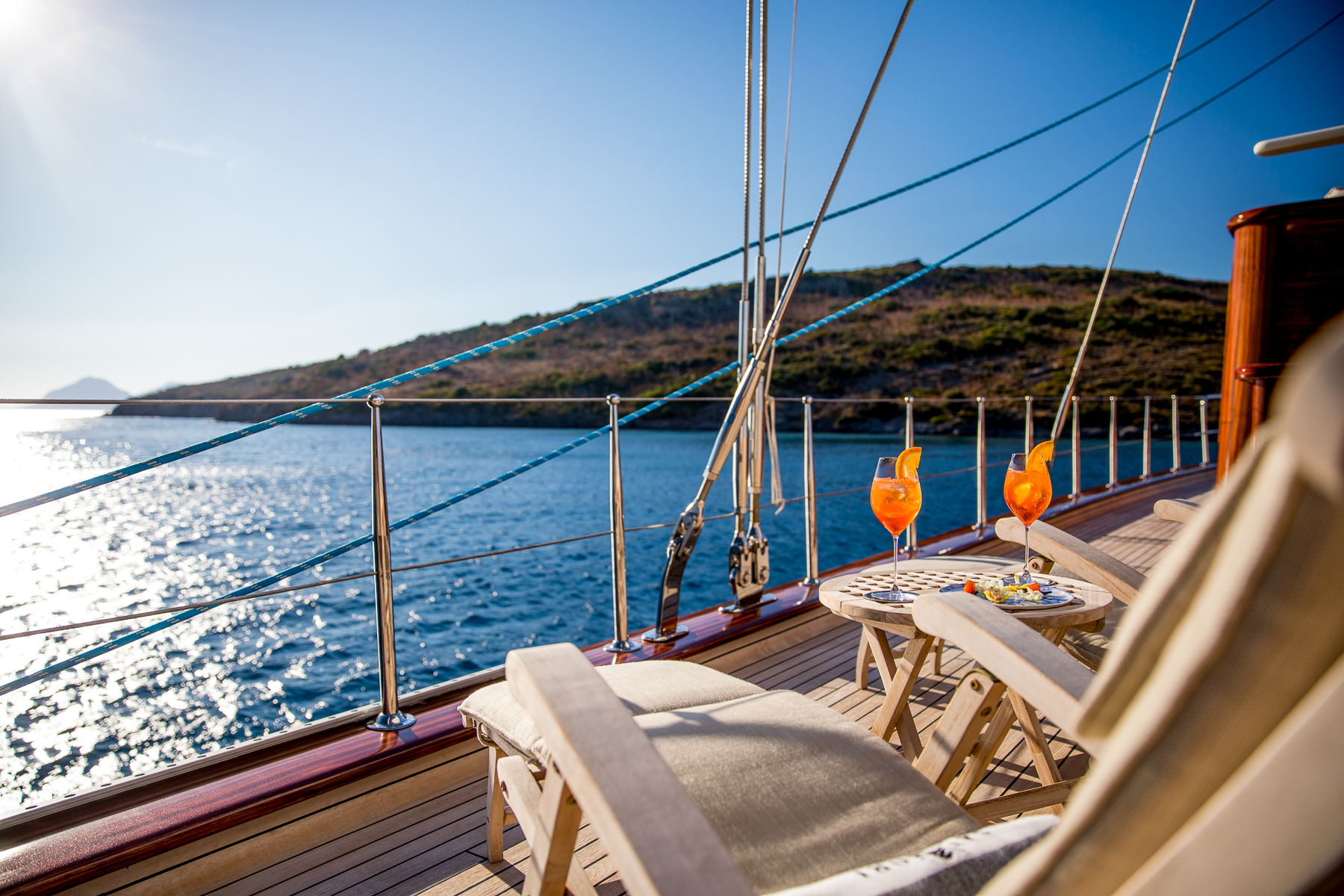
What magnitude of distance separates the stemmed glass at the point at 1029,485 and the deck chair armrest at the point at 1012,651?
0.53 meters

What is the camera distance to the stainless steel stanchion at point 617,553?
213 cm

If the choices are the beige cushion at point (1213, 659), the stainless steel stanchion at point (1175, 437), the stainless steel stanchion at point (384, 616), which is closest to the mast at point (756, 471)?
the stainless steel stanchion at point (384, 616)

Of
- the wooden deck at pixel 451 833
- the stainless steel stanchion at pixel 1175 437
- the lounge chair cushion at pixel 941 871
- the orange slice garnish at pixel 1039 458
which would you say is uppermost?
the orange slice garnish at pixel 1039 458

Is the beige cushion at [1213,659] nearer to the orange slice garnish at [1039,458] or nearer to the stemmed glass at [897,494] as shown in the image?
the stemmed glass at [897,494]

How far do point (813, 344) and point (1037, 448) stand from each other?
25372 millimetres

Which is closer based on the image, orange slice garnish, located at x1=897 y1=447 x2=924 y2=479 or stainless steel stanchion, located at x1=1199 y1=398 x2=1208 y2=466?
orange slice garnish, located at x1=897 y1=447 x2=924 y2=479

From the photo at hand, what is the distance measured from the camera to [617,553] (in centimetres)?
221

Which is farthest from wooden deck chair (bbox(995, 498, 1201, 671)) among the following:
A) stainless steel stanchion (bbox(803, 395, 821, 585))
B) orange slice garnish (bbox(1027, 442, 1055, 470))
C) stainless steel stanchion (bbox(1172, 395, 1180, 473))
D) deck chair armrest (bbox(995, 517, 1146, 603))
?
stainless steel stanchion (bbox(1172, 395, 1180, 473))

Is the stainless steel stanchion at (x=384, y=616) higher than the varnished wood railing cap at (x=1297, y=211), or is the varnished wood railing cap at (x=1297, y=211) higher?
the varnished wood railing cap at (x=1297, y=211)

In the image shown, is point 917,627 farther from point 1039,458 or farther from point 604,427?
point 604,427

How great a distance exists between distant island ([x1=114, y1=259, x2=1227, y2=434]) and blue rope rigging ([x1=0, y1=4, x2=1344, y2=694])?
1381 centimetres

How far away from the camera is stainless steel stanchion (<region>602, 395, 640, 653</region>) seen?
213 cm

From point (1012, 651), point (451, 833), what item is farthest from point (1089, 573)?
point (451, 833)

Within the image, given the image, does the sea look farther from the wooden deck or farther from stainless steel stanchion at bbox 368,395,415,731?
stainless steel stanchion at bbox 368,395,415,731
